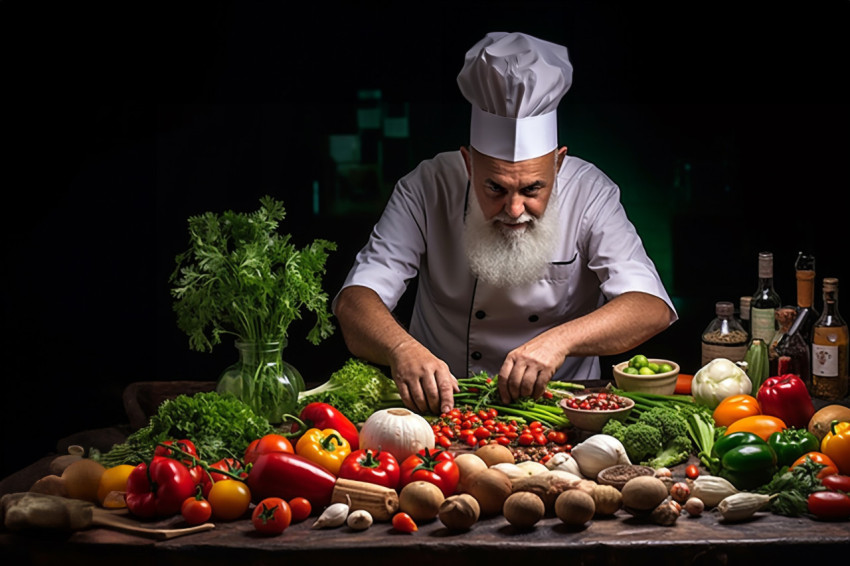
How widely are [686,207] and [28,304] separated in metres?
3.46

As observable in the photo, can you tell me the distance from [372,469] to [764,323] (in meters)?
1.74

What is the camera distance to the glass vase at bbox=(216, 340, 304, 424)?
312 centimetres

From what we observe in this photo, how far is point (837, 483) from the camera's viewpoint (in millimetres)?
2467

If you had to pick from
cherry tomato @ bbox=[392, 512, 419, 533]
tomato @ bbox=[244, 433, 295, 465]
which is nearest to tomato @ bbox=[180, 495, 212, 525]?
tomato @ bbox=[244, 433, 295, 465]

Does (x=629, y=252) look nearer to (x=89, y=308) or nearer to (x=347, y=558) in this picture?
(x=347, y=558)

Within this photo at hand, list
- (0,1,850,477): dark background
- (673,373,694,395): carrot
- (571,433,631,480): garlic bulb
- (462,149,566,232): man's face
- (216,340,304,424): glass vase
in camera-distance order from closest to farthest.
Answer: (571,433,631,480): garlic bulb < (216,340,304,424): glass vase < (673,373,694,395): carrot < (462,149,566,232): man's face < (0,1,850,477): dark background

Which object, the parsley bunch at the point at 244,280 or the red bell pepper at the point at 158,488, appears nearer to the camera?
the red bell pepper at the point at 158,488

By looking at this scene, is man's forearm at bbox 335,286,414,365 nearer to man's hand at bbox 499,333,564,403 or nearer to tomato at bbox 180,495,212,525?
man's hand at bbox 499,333,564,403

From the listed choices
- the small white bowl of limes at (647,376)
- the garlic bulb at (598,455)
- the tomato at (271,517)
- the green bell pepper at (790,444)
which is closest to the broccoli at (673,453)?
the garlic bulb at (598,455)

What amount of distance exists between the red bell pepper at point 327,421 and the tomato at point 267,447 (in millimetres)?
189

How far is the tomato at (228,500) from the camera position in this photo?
8.00ft

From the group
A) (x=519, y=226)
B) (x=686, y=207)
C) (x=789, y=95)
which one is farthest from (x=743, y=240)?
(x=519, y=226)

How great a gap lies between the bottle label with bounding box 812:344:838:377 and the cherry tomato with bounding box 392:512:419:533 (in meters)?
1.78

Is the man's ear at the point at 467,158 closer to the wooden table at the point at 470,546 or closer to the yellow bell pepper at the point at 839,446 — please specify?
the yellow bell pepper at the point at 839,446
